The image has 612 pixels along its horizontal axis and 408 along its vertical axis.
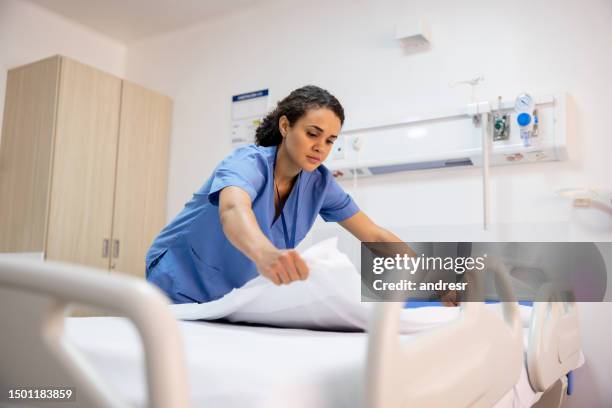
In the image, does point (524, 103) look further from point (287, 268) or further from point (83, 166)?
point (83, 166)

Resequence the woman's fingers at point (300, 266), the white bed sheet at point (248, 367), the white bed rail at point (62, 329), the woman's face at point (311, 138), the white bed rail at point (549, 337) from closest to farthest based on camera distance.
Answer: the white bed rail at point (62, 329) → the white bed sheet at point (248, 367) → the woman's fingers at point (300, 266) → the white bed rail at point (549, 337) → the woman's face at point (311, 138)

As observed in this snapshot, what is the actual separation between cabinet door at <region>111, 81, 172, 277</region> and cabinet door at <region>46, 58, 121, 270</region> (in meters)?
0.06

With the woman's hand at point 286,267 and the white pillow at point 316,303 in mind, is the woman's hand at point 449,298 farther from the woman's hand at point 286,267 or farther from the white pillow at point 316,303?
the woman's hand at point 286,267

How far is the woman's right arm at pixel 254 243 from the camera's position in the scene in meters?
0.80

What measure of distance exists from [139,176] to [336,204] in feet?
6.38

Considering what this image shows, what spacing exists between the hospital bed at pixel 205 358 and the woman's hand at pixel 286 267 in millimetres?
105

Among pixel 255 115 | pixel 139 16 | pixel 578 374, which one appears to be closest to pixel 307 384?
pixel 578 374

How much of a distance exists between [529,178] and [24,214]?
256 cm

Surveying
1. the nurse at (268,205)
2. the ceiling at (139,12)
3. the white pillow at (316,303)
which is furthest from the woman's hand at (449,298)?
the ceiling at (139,12)

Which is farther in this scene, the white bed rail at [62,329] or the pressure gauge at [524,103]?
the pressure gauge at [524,103]

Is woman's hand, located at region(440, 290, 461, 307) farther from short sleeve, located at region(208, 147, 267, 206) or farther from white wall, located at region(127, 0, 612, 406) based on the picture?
white wall, located at region(127, 0, 612, 406)

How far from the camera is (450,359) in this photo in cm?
83

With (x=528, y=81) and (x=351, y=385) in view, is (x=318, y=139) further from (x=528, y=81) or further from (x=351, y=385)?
(x=528, y=81)

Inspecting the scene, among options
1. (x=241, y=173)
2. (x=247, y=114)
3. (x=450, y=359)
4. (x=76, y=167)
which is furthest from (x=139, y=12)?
(x=450, y=359)
